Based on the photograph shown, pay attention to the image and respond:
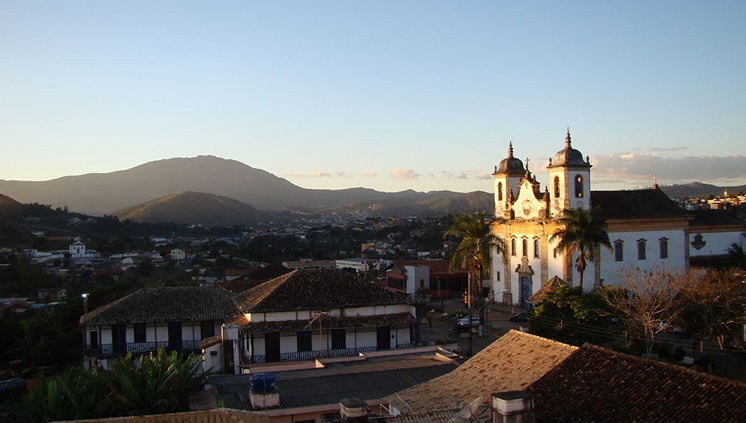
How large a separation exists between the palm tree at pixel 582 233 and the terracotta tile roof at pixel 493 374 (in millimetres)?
19506

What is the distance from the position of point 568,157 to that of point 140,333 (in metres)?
25.1

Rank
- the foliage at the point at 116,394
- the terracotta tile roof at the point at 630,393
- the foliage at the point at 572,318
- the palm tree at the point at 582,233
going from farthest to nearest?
the palm tree at the point at 582,233, the foliage at the point at 572,318, the foliage at the point at 116,394, the terracotta tile roof at the point at 630,393

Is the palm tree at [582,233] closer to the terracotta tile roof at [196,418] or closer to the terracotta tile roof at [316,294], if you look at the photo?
the terracotta tile roof at [316,294]

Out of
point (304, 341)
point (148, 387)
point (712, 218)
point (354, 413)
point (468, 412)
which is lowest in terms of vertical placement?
point (304, 341)

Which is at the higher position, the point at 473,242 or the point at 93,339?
the point at 473,242

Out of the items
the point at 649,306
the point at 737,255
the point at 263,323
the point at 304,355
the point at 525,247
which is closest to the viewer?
the point at 304,355

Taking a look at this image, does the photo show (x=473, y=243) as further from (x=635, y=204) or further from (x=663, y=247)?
(x=663, y=247)

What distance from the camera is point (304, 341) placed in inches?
1021

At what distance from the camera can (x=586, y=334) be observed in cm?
2767

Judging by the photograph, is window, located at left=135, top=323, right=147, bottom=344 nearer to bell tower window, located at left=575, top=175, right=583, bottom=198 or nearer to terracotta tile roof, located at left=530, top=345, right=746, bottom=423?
terracotta tile roof, located at left=530, top=345, right=746, bottom=423

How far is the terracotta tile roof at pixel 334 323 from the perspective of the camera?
2544 cm

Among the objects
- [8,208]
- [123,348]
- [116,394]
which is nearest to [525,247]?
[123,348]

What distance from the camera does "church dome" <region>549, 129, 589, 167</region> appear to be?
132ft

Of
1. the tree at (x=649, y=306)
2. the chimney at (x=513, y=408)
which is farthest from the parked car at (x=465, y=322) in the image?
the chimney at (x=513, y=408)
